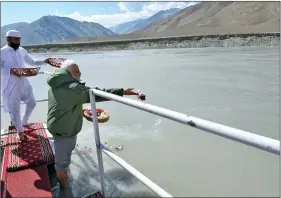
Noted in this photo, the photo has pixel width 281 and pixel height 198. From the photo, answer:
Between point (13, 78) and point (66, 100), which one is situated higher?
point (13, 78)

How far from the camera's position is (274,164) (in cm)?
449

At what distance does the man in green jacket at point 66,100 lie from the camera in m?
2.96

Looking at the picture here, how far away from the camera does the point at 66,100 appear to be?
2.99 metres

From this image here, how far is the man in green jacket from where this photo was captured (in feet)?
9.71

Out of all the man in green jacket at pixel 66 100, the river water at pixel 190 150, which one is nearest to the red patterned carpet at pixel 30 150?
the river water at pixel 190 150

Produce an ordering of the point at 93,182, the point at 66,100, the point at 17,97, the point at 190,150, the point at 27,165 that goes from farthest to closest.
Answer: the point at 190,150, the point at 17,97, the point at 93,182, the point at 27,165, the point at 66,100

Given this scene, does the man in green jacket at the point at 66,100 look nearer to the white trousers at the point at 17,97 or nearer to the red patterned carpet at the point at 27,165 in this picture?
the red patterned carpet at the point at 27,165

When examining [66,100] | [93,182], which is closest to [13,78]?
[66,100]

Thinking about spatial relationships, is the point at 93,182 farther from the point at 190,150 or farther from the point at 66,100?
the point at 190,150

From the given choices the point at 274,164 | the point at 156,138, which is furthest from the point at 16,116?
the point at 274,164

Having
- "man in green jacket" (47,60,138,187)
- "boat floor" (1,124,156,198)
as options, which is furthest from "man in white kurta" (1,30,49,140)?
"man in green jacket" (47,60,138,187)

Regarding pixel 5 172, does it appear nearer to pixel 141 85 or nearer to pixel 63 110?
pixel 63 110

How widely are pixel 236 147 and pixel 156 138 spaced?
1.42 metres

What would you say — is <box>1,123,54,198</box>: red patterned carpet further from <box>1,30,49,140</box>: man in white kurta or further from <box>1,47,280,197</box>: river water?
<box>1,47,280,197</box>: river water
